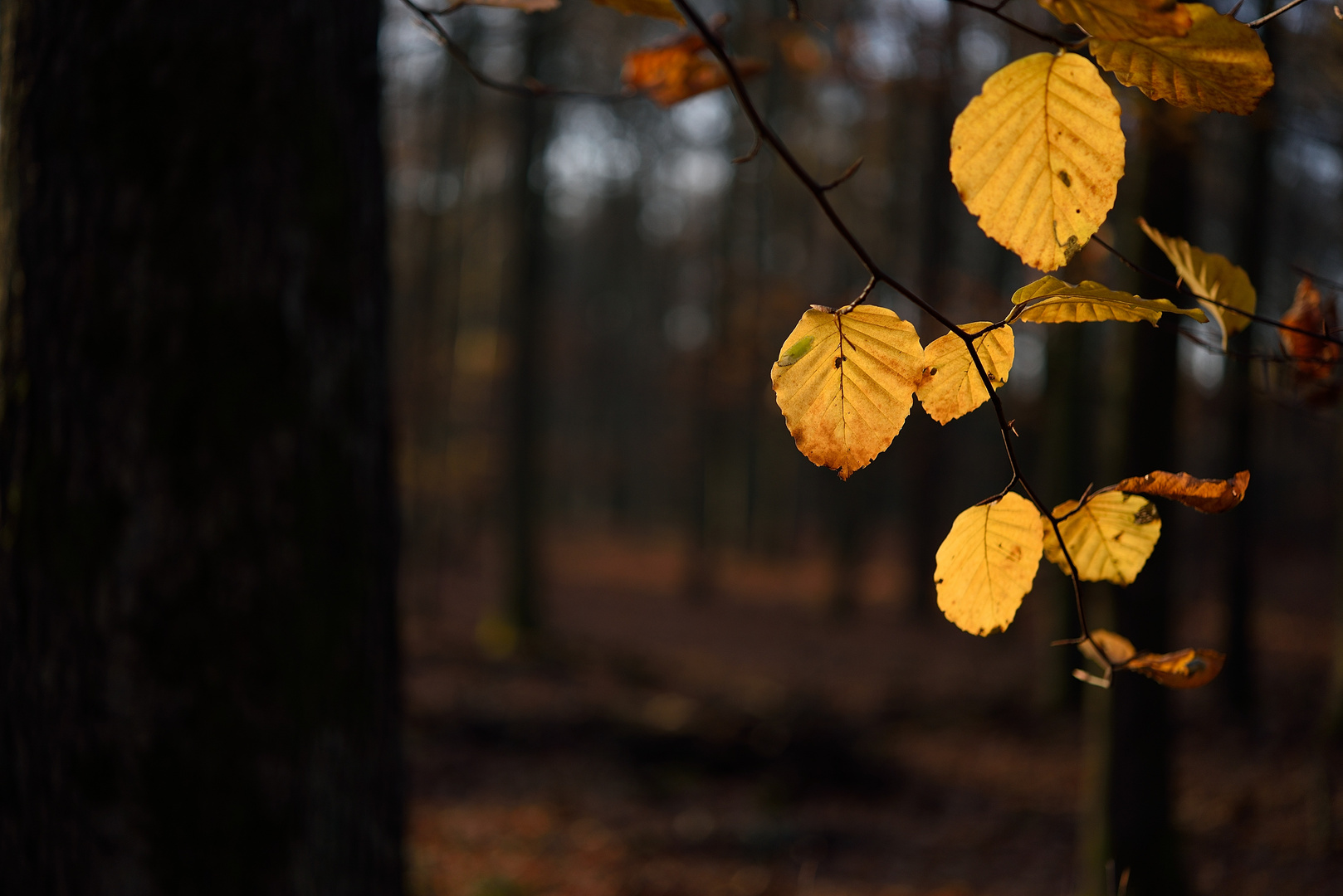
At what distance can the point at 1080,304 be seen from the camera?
0.60 m

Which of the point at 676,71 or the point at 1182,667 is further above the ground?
the point at 676,71

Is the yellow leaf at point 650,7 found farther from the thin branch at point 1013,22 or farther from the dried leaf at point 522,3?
the thin branch at point 1013,22

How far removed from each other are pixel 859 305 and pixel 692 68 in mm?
454

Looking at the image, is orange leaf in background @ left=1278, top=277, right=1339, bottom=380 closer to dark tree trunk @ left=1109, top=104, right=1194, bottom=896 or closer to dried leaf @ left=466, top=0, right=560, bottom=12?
dried leaf @ left=466, top=0, right=560, bottom=12

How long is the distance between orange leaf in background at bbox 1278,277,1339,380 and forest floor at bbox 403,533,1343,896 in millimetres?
3052

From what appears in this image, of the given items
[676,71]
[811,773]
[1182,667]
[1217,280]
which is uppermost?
[676,71]

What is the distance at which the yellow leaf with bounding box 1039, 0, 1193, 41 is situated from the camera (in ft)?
1.70

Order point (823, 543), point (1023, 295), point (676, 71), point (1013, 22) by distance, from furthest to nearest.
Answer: point (823, 543), point (676, 71), point (1023, 295), point (1013, 22)

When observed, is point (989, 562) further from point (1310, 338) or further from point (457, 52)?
point (457, 52)

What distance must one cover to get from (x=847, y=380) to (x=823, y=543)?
70.8ft

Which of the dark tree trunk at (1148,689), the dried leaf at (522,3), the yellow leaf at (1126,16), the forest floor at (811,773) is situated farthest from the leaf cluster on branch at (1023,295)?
the forest floor at (811,773)

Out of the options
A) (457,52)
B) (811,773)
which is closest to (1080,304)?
(457,52)

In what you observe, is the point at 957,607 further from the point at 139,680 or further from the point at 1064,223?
the point at 139,680

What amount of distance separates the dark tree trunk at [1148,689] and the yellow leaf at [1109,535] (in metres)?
2.93
